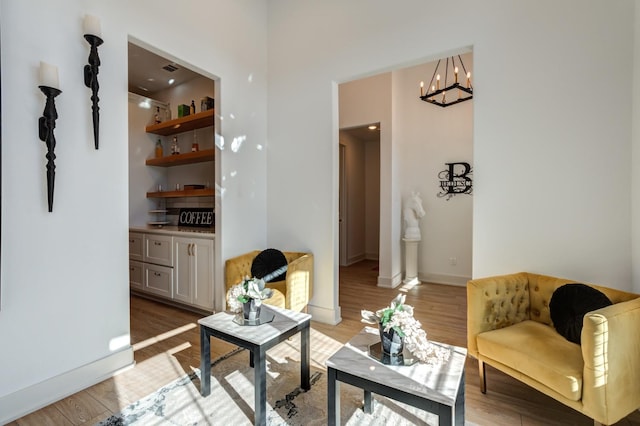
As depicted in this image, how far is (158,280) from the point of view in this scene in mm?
3773

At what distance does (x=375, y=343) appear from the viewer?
5.41 ft

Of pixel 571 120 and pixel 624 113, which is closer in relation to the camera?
pixel 624 113

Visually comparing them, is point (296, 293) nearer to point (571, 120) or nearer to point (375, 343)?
point (375, 343)

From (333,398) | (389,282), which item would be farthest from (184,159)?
(333,398)

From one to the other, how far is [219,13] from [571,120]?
3397mm

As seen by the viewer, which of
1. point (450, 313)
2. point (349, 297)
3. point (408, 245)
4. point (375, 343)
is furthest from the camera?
point (408, 245)

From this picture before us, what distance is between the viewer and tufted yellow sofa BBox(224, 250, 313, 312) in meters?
2.80

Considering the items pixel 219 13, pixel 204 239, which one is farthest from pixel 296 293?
pixel 219 13

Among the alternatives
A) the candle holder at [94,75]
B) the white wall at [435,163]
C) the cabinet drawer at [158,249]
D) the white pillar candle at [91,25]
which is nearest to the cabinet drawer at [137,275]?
the cabinet drawer at [158,249]

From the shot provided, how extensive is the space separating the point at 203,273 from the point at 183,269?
14.3 inches

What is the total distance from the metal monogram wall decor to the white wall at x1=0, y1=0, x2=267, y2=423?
4.08 meters

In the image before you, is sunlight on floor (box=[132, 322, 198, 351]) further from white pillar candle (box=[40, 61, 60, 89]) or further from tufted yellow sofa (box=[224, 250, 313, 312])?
white pillar candle (box=[40, 61, 60, 89])

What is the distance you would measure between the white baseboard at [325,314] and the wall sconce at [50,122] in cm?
244

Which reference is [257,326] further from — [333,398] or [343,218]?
[343,218]
